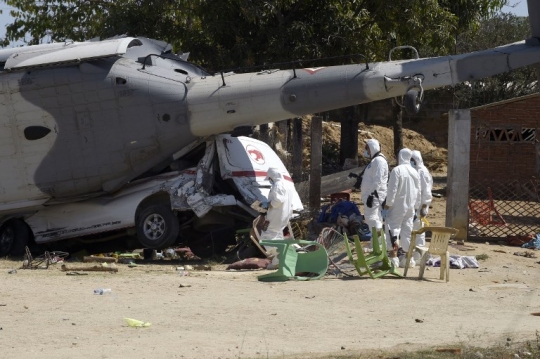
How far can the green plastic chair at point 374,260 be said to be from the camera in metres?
13.6

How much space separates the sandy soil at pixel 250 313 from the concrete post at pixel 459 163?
297 cm

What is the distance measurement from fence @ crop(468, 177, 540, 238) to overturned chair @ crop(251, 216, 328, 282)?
507cm

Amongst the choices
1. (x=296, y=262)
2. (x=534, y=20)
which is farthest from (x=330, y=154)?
(x=296, y=262)

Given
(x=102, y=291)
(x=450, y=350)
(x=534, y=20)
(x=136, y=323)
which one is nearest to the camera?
(x=450, y=350)

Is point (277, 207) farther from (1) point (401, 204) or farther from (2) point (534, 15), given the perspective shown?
(2) point (534, 15)

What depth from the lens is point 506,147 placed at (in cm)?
2423

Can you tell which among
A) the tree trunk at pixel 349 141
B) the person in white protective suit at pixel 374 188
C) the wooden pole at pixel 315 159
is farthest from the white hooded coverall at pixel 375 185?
the tree trunk at pixel 349 141

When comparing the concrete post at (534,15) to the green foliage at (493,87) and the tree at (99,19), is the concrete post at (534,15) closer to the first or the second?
the tree at (99,19)

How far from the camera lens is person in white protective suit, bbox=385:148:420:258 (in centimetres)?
1490

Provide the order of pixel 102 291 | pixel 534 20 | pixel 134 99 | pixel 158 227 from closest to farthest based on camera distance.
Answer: pixel 102 291, pixel 534 20, pixel 134 99, pixel 158 227

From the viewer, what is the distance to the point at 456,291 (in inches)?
508

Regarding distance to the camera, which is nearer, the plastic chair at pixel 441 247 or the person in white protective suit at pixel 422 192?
the plastic chair at pixel 441 247

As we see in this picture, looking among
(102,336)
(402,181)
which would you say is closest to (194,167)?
(402,181)

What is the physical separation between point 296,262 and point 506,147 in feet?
37.8
